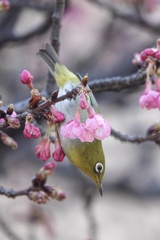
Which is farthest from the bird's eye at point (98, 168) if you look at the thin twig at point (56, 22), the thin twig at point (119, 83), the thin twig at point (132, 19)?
the thin twig at point (132, 19)

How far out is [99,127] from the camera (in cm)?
213

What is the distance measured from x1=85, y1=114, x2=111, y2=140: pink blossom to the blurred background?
173 cm

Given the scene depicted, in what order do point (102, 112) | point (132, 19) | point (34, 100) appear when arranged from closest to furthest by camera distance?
point (34, 100) → point (132, 19) → point (102, 112)

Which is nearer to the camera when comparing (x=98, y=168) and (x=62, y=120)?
(x=62, y=120)

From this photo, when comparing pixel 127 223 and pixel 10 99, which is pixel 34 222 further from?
pixel 127 223

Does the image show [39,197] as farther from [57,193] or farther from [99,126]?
[99,126]

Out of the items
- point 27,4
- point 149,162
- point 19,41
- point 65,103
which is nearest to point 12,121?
point 65,103

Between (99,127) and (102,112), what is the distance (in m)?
4.19

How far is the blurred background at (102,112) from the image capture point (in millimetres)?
4840

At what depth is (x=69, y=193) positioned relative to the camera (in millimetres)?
7207

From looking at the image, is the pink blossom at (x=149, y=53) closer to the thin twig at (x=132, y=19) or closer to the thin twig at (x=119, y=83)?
the thin twig at (x=119, y=83)

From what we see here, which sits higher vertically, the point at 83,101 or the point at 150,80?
the point at 150,80

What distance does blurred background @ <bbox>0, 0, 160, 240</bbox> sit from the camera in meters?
4.84

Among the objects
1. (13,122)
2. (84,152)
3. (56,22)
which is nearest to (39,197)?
(84,152)
